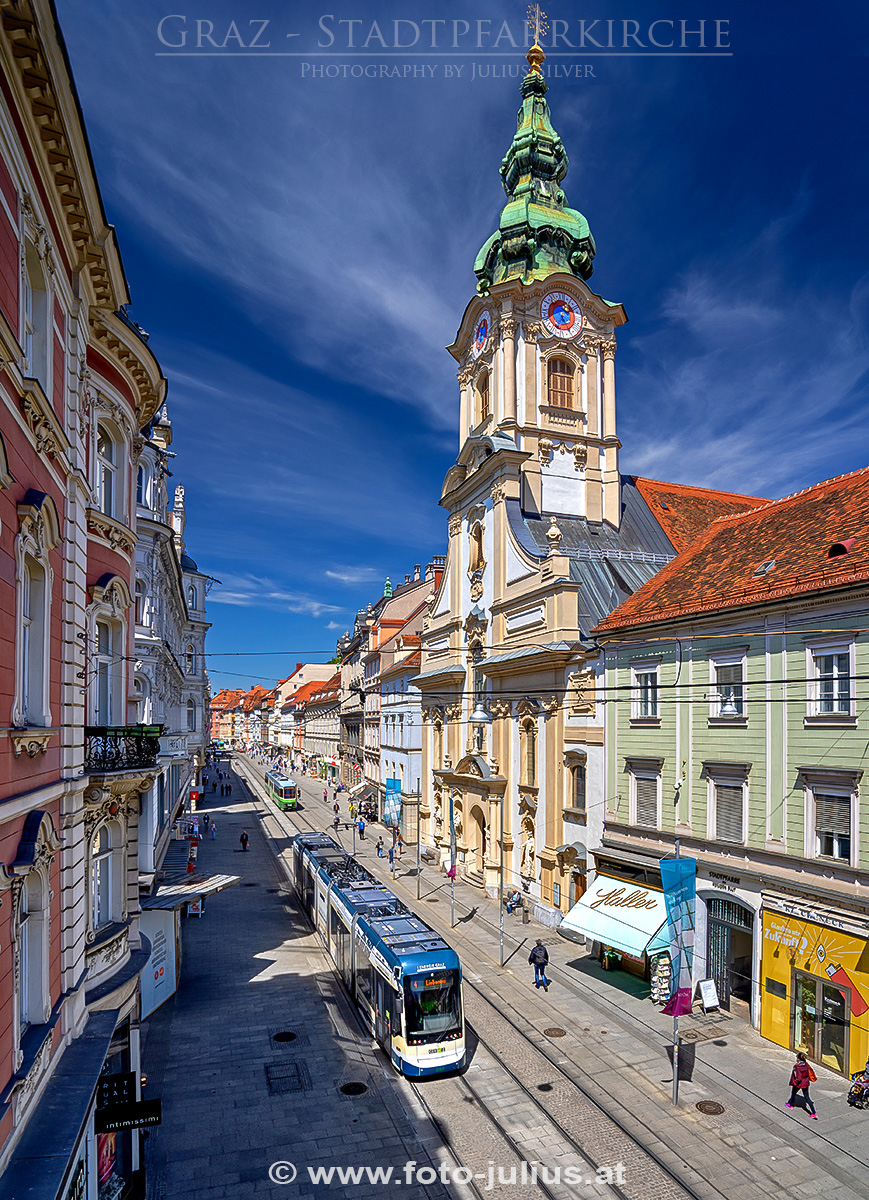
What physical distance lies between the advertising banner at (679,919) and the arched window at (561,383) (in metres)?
27.6

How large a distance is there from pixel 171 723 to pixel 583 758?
20.0 m

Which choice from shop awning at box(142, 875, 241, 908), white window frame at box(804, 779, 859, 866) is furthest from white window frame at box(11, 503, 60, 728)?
white window frame at box(804, 779, 859, 866)

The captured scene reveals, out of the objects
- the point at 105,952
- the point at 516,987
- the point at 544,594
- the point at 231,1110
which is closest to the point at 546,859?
the point at 516,987

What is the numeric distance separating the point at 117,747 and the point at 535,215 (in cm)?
3993

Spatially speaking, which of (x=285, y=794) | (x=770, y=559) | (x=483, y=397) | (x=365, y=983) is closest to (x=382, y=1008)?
(x=365, y=983)

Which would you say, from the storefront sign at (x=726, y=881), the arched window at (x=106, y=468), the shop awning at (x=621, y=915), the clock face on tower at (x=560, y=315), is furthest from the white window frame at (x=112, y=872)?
the clock face on tower at (x=560, y=315)

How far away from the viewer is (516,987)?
2400 centimetres

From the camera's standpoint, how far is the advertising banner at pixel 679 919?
1828 cm

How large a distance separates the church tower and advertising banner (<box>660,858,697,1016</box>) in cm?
2255

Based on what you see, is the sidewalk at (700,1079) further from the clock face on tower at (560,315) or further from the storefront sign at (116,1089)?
the clock face on tower at (560,315)

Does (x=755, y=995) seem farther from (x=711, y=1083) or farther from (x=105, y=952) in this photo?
(x=105, y=952)

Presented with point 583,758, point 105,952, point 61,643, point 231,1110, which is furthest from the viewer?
point 583,758

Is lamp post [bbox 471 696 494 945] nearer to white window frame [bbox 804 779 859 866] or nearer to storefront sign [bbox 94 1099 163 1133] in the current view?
white window frame [bbox 804 779 859 866]

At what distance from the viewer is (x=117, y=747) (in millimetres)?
14031
